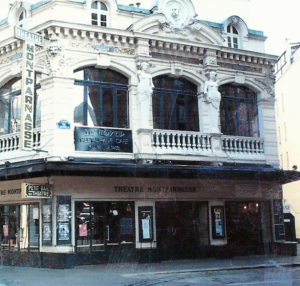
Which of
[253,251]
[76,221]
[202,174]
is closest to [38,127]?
[76,221]

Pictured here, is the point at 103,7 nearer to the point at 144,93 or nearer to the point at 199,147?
the point at 144,93

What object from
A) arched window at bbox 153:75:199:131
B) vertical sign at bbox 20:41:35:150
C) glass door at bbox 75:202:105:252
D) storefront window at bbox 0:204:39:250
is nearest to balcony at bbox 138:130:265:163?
arched window at bbox 153:75:199:131

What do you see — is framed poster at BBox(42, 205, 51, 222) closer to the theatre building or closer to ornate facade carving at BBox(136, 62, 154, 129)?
the theatre building

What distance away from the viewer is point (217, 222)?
748 inches

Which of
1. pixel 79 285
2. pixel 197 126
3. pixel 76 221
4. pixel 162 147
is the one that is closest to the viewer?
pixel 79 285

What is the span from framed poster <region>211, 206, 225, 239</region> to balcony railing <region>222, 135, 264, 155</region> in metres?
2.35

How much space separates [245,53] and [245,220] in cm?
680

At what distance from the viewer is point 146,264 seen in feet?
56.3

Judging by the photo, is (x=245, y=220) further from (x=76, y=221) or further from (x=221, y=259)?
(x=76, y=221)

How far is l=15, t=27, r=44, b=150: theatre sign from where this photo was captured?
51.4 ft

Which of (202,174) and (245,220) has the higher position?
(202,174)

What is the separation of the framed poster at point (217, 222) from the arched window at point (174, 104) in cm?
324

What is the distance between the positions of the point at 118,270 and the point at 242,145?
24.2ft

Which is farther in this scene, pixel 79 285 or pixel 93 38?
pixel 93 38
